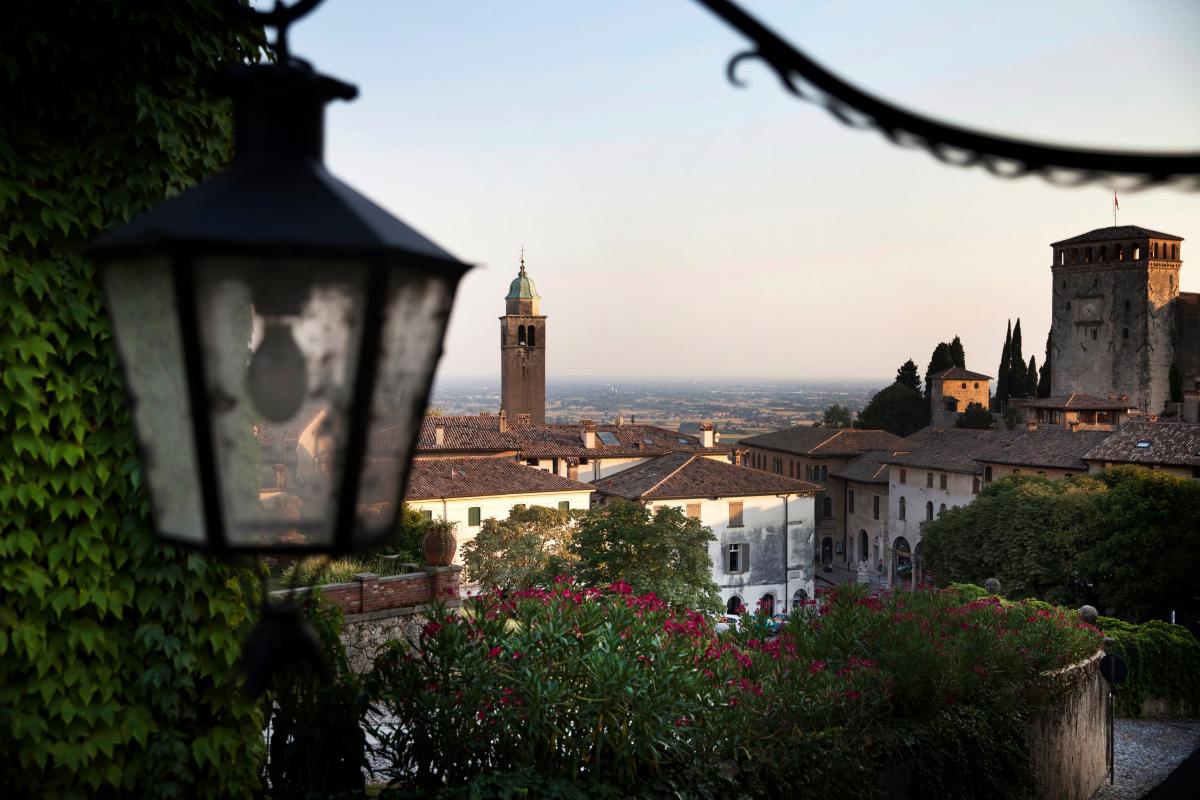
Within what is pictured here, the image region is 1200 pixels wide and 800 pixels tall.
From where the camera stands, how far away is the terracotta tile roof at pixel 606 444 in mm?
50531

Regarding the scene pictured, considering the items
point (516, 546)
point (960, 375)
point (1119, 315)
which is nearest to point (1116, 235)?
point (1119, 315)

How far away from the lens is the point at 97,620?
18.1 feet

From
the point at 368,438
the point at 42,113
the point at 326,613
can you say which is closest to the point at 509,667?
the point at 326,613

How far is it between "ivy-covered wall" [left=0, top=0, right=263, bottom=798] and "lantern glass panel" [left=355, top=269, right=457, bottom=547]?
3941mm

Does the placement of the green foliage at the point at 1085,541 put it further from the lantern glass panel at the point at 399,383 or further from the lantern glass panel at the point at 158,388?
the lantern glass panel at the point at 158,388

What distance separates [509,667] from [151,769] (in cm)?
244

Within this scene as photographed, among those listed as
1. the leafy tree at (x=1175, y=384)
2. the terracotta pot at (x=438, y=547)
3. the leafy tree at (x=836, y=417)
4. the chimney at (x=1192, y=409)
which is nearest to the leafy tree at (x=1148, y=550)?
the chimney at (x=1192, y=409)

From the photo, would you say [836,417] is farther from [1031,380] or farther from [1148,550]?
[1148,550]

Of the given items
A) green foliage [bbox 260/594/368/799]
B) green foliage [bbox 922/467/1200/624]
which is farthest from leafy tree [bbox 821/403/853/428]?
green foliage [bbox 260/594/368/799]

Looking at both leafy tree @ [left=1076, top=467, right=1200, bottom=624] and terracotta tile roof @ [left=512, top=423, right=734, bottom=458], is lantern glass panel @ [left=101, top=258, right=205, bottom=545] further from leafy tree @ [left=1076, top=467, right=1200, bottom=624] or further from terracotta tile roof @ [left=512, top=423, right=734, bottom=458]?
terracotta tile roof @ [left=512, top=423, right=734, bottom=458]

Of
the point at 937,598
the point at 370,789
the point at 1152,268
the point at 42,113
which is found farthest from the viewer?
the point at 1152,268

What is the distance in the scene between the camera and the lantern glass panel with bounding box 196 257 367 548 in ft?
5.12

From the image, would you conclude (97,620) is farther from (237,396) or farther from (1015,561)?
(1015,561)

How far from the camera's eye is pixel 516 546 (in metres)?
32.2
